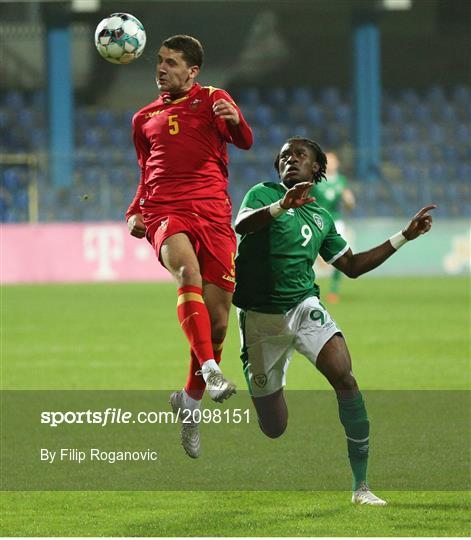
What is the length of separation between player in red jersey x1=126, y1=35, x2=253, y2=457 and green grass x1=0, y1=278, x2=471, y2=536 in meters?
0.55

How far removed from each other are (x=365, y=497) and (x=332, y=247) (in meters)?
1.21

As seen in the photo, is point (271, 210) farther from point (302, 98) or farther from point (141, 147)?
point (302, 98)

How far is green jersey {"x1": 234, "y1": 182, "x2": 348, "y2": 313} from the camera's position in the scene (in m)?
5.79

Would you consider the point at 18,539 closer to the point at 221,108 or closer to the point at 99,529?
the point at 99,529

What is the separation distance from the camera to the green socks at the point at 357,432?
557cm

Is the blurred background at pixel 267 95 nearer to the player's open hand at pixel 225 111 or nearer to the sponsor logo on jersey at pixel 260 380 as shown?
the sponsor logo on jersey at pixel 260 380

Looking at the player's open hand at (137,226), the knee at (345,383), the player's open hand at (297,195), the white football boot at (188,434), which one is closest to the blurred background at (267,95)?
the player's open hand at (137,226)

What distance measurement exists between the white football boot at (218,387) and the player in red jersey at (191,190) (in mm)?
352

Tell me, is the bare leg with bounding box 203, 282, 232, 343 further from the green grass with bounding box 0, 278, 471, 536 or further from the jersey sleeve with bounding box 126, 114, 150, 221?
the green grass with bounding box 0, 278, 471, 536

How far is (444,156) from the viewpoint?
28.3 meters

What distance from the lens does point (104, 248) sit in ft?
71.7

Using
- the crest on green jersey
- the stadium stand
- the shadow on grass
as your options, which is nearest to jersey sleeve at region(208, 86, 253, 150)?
the crest on green jersey

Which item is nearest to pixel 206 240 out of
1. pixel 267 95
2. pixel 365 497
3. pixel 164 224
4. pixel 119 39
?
pixel 164 224

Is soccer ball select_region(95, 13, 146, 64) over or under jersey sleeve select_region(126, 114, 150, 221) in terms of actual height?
over
